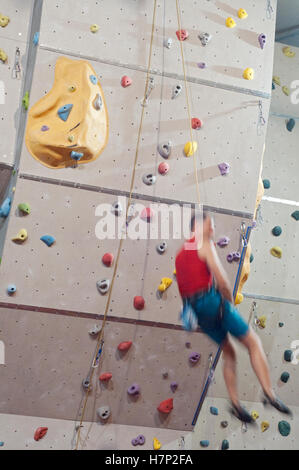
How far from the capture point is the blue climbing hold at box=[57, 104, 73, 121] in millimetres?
4074

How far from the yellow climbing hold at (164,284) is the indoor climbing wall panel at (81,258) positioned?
3cm

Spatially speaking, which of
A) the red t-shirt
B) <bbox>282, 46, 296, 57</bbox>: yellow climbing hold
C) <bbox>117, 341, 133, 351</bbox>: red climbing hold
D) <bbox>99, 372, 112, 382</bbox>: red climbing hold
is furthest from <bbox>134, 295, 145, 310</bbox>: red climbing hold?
<bbox>282, 46, 296, 57</bbox>: yellow climbing hold

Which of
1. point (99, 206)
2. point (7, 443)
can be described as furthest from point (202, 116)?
point (7, 443)

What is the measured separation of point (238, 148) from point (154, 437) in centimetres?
219

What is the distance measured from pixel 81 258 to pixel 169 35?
163 cm

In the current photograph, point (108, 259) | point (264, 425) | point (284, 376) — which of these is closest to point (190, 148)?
point (108, 259)

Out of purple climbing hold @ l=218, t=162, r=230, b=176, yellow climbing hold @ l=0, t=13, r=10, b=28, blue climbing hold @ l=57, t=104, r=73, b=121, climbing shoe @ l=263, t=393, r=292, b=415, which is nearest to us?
climbing shoe @ l=263, t=393, r=292, b=415

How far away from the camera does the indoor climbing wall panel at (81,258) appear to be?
416 cm

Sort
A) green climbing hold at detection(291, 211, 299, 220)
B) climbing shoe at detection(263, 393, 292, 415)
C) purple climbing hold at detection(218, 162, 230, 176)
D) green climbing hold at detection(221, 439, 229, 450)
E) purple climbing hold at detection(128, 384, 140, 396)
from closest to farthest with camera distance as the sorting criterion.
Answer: climbing shoe at detection(263, 393, 292, 415) → purple climbing hold at detection(218, 162, 230, 176) → purple climbing hold at detection(128, 384, 140, 396) → green climbing hold at detection(221, 439, 229, 450) → green climbing hold at detection(291, 211, 299, 220)

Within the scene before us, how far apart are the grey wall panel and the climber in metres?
1.98

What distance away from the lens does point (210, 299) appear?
322 centimetres

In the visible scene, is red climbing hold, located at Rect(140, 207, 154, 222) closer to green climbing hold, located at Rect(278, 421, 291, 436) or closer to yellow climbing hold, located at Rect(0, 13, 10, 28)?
yellow climbing hold, located at Rect(0, 13, 10, 28)

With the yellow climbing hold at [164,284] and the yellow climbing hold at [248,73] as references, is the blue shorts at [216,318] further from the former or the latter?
the yellow climbing hold at [248,73]

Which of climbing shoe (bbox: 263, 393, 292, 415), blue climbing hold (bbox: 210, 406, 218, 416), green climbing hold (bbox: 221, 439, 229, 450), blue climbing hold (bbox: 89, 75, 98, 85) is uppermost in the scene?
blue climbing hold (bbox: 89, 75, 98, 85)
